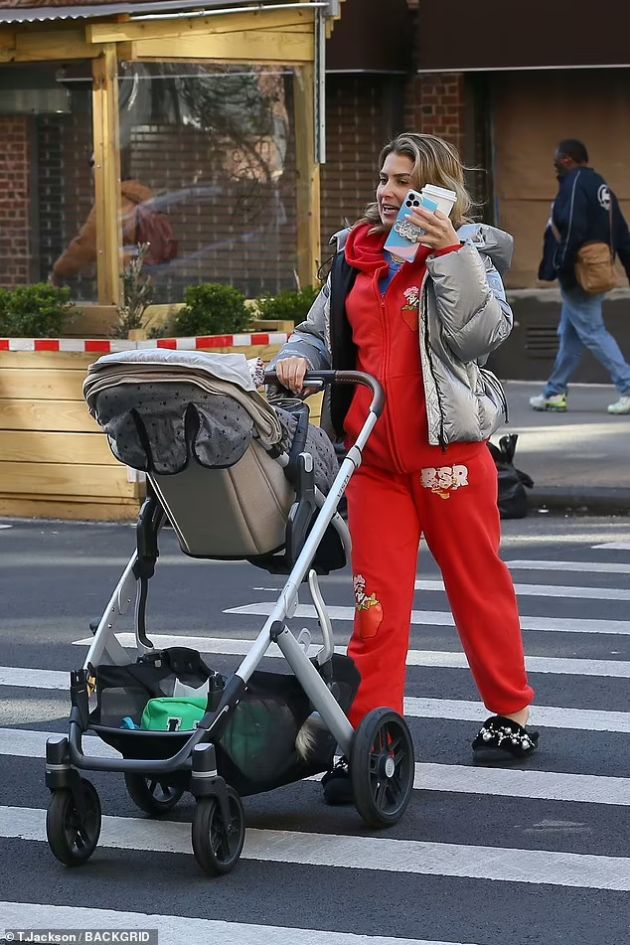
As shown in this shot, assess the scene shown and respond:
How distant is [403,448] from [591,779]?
1253mm

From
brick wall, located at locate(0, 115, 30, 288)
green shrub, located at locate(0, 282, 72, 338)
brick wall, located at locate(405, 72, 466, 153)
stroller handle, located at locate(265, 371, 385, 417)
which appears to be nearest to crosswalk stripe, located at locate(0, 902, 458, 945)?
stroller handle, located at locate(265, 371, 385, 417)

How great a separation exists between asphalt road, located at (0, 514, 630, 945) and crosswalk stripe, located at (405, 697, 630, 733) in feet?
0.04

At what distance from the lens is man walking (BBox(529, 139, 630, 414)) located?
15.2 metres

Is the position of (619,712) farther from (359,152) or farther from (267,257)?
(359,152)

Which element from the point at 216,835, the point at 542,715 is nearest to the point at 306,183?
the point at 542,715

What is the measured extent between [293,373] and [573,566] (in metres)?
4.90

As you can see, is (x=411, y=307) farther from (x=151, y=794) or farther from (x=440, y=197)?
(x=151, y=794)

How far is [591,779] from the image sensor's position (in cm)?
597

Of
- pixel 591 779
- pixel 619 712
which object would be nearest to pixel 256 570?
pixel 619 712

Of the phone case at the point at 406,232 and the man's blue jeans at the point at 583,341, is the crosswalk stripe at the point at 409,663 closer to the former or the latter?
the phone case at the point at 406,232

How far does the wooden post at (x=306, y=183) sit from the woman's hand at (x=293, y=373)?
27.7 feet

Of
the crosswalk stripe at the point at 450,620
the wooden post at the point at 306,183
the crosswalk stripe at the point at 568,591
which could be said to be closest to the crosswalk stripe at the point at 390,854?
the crosswalk stripe at the point at 450,620

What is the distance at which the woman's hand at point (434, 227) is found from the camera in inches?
209

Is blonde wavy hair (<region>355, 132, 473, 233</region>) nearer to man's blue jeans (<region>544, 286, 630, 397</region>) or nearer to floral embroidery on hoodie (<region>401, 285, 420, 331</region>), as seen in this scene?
floral embroidery on hoodie (<region>401, 285, 420, 331</region>)
